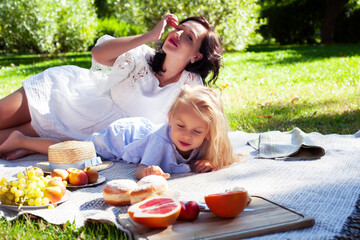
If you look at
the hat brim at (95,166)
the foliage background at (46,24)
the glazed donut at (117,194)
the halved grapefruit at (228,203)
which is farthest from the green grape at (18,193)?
the foliage background at (46,24)

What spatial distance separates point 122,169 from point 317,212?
1.59 metres

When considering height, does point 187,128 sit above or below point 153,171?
above

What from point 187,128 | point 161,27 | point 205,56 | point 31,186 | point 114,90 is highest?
point 161,27

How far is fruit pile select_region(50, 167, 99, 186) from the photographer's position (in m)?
2.85

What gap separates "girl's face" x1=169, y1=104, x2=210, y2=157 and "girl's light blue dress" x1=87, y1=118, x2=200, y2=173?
0.43 ft

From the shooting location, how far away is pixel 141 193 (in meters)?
2.40

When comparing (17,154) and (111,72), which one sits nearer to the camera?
(17,154)

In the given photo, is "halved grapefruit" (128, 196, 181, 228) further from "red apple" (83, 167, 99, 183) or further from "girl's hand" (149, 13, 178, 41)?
"girl's hand" (149, 13, 178, 41)

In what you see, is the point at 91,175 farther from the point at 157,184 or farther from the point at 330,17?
the point at 330,17


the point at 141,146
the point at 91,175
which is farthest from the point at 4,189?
the point at 141,146

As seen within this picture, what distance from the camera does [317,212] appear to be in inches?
90.6

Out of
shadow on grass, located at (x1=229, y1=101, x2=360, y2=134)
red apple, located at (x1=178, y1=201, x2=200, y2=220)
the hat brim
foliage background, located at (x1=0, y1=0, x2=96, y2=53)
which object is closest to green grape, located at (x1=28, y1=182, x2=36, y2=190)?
the hat brim

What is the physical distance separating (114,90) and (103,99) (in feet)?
0.45

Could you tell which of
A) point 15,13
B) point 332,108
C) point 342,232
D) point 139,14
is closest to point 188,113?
point 342,232
